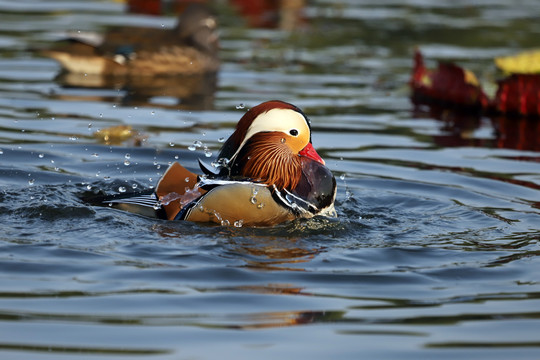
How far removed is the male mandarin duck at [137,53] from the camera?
12.3 m

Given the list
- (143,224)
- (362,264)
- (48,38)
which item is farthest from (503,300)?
(48,38)

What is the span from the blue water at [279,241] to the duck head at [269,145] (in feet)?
1.27

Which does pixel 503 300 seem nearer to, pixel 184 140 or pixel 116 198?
pixel 116 198

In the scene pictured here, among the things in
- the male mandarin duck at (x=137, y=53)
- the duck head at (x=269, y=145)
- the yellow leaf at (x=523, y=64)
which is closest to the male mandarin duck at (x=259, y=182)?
the duck head at (x=269, y=145)

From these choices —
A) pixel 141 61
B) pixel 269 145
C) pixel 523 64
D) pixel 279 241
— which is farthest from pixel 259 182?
pixel 141 61

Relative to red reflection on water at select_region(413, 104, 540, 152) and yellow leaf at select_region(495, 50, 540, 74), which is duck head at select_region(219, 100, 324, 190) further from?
yellow leaf at select_region(495, 50, 540, 74)

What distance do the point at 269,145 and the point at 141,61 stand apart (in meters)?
6.71

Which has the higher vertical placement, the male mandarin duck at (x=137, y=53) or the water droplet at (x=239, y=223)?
the male mandarin duck at (x=137, y=53)

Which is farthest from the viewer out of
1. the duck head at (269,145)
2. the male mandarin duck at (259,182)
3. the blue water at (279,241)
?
the duck head at (269,145)

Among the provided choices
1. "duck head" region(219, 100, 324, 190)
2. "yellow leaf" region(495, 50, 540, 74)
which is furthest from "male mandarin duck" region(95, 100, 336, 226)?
"yellow leaf" region(495, 50, 540, 74)

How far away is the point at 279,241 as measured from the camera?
5727mm

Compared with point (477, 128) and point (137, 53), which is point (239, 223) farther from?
point (137, 53)

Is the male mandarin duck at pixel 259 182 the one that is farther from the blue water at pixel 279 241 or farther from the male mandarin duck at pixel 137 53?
the male mandarin duck at pixel 137 53

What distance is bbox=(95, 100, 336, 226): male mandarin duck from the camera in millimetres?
5883
